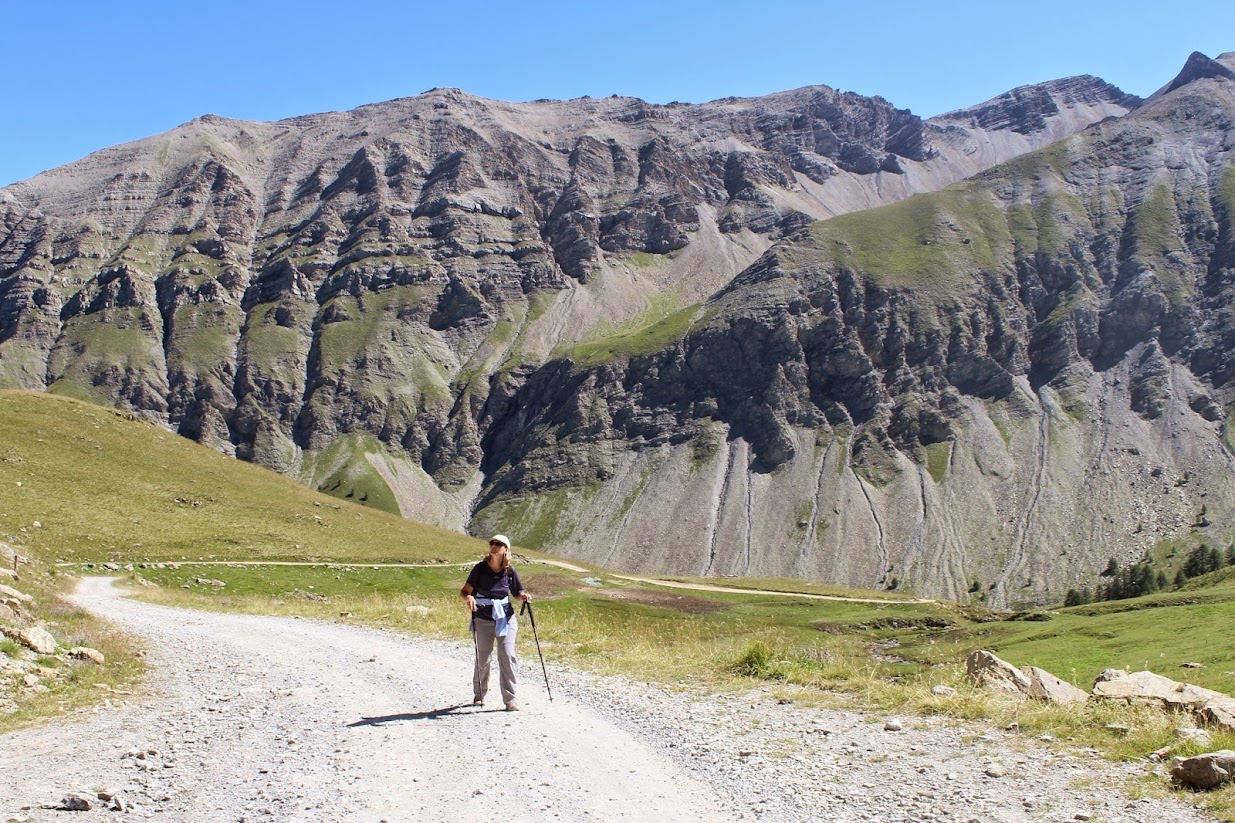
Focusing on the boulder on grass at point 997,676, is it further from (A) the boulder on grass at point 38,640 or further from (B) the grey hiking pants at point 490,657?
(A) the boulder on grass at point 38,640

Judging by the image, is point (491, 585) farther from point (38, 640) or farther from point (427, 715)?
point (38, 640)

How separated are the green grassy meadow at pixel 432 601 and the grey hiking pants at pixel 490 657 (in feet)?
13.6

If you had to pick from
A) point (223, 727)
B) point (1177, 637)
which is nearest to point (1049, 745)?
point (223, 727)

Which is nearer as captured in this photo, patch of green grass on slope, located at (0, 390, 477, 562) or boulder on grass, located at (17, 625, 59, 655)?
boulder on grass, located at (17, 625, 59, 655)

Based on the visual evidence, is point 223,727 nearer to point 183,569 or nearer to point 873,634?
point 183,569

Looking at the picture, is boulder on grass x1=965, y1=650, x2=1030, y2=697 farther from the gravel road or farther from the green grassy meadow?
the gravel road

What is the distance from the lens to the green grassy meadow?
53.6 feet

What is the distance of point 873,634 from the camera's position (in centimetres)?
8331

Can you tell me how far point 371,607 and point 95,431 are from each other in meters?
51.2


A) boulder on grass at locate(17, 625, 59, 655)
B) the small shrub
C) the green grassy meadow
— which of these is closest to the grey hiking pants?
the green grassy meadow

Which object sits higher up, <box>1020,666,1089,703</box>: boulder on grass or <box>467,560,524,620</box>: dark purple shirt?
<box>467,560,524,620</box>: dark purple shirt

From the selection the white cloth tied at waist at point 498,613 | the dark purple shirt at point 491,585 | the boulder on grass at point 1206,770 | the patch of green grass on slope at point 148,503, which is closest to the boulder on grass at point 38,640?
the dark purple shirt at point 491,585

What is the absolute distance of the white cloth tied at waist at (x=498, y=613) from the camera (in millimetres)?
14203

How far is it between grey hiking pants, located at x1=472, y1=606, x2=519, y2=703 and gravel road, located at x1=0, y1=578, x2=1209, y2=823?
43 centimetres
